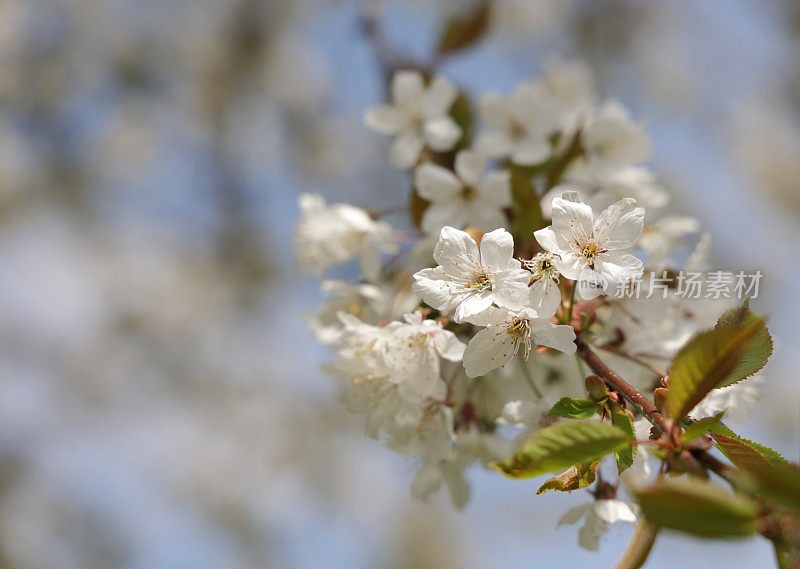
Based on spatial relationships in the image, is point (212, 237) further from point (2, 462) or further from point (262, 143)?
point (2, 462)

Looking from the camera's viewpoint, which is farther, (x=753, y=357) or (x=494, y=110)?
(x=494, y=110)

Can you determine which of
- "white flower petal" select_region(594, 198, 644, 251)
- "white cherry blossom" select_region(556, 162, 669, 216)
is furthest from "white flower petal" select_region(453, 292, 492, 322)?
"white cherry blossom" select_region(556, 162, 669, 216)

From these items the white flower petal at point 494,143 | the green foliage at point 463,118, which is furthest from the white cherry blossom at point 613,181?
the green foliage at point 463,118

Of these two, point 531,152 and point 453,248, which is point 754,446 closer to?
point 453,248

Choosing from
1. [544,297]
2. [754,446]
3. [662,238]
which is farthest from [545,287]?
[662,238]

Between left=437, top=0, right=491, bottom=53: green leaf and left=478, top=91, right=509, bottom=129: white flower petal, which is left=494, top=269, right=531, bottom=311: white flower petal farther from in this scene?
left=437, top=0, right=491, bottom=53: green leaf

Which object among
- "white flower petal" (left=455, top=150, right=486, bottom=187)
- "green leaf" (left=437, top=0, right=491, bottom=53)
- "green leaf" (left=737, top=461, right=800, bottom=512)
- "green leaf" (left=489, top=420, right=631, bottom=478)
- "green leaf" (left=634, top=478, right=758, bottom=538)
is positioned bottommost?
"green leaf" (left=634, top=478, right=758, bottom=538)
